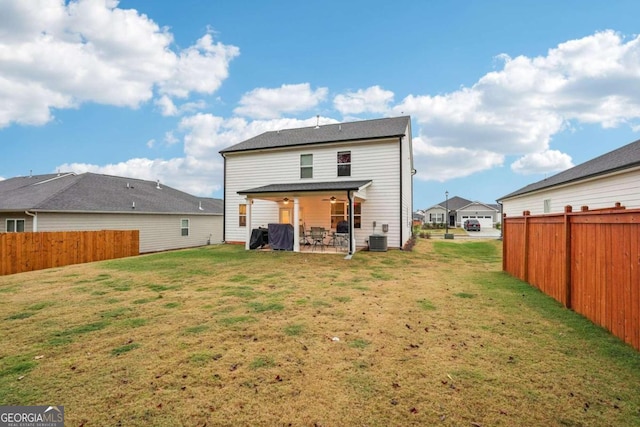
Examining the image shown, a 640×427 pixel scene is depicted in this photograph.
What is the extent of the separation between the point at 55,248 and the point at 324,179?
1271 cm

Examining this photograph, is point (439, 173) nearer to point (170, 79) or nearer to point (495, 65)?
point (495, 65)

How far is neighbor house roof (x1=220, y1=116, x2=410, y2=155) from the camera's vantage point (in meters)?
15.7

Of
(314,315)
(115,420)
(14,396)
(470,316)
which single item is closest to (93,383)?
(14,396)

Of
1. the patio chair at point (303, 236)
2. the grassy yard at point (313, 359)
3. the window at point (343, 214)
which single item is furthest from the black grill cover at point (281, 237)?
the grassy yard at point (313, 359)

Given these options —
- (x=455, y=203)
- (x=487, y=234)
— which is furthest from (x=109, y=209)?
(x=455, y=203)

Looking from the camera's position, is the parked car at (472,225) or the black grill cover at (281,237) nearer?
the black grill cover at (281,237)

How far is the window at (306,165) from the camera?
55.0 ft

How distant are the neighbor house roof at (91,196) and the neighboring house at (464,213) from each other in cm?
4580

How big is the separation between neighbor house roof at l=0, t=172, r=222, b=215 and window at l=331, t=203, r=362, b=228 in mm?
13740

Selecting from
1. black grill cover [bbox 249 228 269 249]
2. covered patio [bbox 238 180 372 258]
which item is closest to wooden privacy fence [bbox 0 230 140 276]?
covered patio [bbox 238 180 372 258]

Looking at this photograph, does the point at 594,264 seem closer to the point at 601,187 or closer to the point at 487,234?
the point at 601,187

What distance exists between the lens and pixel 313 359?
11.7 ft

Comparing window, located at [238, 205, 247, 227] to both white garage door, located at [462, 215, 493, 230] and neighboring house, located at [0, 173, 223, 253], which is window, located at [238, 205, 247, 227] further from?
white garage door, located at [462, 215, 493, 230]

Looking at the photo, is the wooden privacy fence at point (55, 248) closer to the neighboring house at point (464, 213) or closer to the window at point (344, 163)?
the window at point (344, 163)
